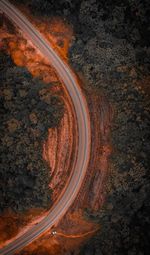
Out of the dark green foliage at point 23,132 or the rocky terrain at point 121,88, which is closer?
the dark green foliage at point 23,132

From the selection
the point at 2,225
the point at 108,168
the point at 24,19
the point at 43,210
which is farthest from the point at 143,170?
the point at 24,19

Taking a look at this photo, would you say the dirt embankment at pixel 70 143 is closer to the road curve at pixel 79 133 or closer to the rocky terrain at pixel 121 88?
the road curve at pixel 79 133

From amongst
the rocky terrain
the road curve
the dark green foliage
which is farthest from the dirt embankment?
the dark green foliage

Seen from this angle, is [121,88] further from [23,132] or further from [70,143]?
[23,132]

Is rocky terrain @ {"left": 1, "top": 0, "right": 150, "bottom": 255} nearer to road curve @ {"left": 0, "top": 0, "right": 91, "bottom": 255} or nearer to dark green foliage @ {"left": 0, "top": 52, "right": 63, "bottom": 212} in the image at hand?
road curve @ {"left": 0, "top": 0, "right": 91, "bottom": 255}

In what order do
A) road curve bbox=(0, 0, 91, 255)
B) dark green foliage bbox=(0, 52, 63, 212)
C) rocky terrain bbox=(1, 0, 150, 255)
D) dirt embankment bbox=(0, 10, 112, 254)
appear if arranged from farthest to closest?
1. road curve bbox=(0, 0, 91, 255)
2. dirt embankment bbox=(0, 10, 112, 254)
3. rocky terrain bbox=(1, 0, 150, 255)
4. dark green foliage bbox=(0, 52, 63, 212)

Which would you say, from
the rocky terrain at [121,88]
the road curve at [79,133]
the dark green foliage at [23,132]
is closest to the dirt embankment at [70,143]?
the road curve at [79,133]

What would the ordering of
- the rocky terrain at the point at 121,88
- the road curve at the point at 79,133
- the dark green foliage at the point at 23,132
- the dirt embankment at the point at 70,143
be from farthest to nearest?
the road curve at the point at 79,133 → the dirt embankment at the point at 70,143 → the rocky terrain at the point at 121,88 → the dark green foliage at the point at 23,132
